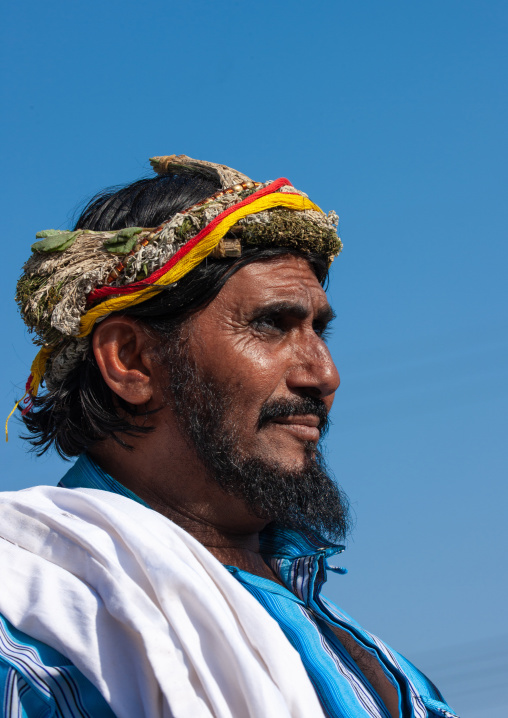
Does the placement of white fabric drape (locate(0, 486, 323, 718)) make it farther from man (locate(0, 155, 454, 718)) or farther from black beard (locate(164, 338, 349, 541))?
black beard (locate(164, 338, 349, 541))

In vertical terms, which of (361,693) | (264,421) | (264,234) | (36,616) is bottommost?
(361,693)

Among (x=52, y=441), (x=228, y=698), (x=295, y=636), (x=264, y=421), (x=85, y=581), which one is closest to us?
(x=228, y=698)

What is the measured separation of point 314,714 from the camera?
6.47ft

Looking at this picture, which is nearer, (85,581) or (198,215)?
(85,581)

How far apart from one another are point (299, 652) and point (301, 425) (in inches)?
30.2

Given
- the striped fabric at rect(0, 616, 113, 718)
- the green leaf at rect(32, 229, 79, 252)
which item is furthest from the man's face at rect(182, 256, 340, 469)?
the striped fabric at rect(0, 616, 113, 718)

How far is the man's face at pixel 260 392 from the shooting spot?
2805 millimetres

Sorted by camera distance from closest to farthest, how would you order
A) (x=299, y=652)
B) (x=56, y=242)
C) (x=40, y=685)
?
1. (x=40, y=685)
2. (x=299, y=652)
3. (x=56, y=242)

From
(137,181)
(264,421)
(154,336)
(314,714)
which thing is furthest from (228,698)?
(137,181)

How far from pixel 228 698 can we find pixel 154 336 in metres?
1.38

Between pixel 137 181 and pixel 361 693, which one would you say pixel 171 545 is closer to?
pixel 361 693

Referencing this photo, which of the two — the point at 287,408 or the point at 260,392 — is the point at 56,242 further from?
the point at 287,408

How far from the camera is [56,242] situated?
305 cm

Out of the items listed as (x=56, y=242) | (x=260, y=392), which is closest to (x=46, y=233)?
(x=56, y=242)
